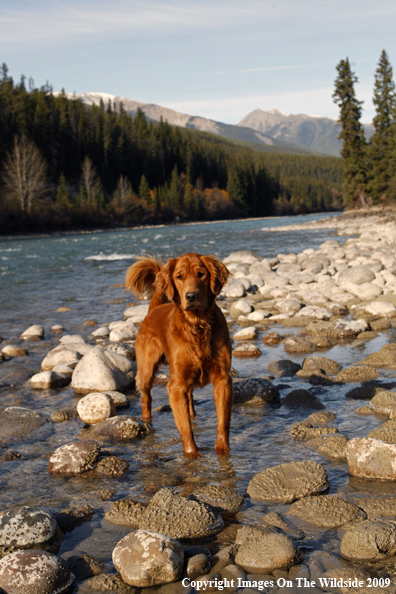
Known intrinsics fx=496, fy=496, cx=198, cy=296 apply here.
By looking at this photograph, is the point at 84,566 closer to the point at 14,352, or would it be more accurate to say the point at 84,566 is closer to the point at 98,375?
the point at 98,375

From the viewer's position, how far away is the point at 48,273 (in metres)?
20.5

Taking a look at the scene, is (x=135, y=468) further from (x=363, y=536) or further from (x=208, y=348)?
(x=363, y=536)

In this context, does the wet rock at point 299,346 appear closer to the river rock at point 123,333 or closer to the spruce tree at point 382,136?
the river rock at point 123,333

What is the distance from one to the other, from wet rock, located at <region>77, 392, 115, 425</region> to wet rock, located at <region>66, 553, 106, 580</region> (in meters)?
2.47

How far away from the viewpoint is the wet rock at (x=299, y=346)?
7.47 m

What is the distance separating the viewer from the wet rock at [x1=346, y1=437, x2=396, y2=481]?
3435 mm

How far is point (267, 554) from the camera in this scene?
2586 mm

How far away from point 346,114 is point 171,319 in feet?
171

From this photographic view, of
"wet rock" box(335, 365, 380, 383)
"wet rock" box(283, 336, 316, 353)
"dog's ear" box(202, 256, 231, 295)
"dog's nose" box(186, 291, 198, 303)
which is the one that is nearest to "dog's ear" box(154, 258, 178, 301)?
"dog's ear" box(202, 256, 231, 295)

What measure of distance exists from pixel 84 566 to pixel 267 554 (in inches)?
38.6

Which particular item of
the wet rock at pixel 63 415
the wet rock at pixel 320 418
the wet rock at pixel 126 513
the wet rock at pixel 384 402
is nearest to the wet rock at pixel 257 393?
the wet rock at pixel 320 418

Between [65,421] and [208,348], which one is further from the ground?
[208,348]

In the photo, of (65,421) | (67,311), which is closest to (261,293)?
(67,311)

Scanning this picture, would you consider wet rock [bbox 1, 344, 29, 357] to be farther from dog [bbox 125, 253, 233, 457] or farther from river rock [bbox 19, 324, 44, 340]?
dog [bbox 125, 253, 233, 457]
